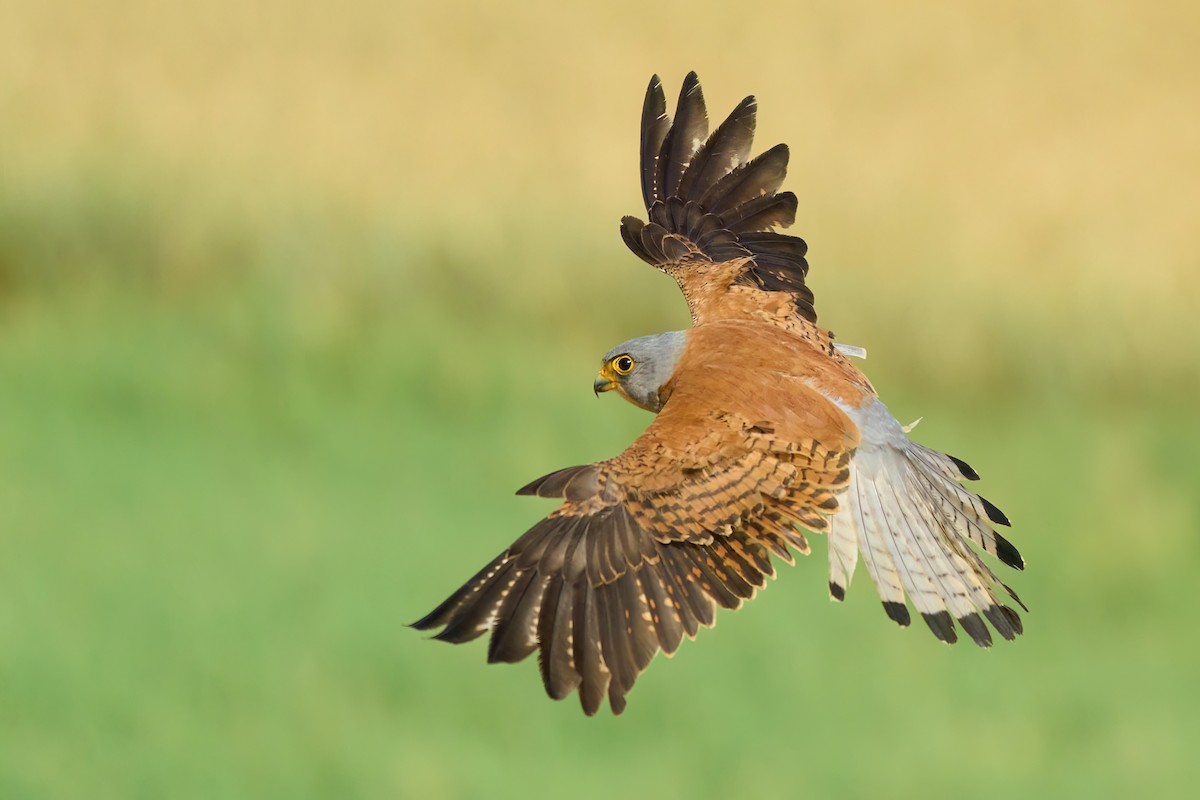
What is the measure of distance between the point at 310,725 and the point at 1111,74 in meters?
10.8

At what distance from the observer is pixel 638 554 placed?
252 inches

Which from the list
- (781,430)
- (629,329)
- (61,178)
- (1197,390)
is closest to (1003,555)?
(781,430)

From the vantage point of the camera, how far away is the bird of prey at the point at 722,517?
6.23 m

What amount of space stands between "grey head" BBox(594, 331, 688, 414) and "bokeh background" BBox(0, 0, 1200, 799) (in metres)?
7.69

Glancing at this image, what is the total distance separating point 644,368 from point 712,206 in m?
1.51

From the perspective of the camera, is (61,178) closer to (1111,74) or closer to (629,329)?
(629,329)

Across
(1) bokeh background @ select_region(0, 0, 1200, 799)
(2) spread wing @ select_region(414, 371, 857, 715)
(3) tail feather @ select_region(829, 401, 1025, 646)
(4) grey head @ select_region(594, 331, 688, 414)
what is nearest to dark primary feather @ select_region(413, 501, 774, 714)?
(2) spread wing @ select_region(414, 371, 857, 715)

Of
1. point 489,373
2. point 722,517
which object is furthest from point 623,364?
point 489,373

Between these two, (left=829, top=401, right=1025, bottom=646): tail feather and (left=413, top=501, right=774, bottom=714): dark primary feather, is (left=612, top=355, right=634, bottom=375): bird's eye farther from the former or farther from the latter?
(left=413, top=501, right=774, bottom=714): dark primary feather

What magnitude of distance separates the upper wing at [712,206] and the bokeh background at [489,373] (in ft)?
21.8

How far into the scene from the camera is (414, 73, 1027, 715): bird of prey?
623 cm

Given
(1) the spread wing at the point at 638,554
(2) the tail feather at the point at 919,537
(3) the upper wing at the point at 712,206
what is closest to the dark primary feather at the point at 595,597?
(1) the spread wing at the point at 638,554

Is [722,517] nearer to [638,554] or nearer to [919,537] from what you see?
[638,554]

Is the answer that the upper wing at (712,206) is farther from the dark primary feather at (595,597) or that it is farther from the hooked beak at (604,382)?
the dark primary feather at (595,597)
